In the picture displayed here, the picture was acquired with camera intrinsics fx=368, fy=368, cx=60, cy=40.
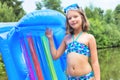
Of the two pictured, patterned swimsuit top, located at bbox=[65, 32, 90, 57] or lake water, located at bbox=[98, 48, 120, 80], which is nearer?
patterned swimsuit top, located at bbox=[65, 32, 90, 57]

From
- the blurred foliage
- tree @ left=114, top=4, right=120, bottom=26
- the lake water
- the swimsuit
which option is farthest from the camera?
tree @ left=114, top=4, right=120, bottom=26

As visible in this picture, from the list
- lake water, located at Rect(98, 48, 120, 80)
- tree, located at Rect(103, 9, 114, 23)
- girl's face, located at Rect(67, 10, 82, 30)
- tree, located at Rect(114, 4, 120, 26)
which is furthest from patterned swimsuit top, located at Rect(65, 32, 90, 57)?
tree, located at Rect(114, 4, 120, 26)

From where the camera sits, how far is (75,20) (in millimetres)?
3455

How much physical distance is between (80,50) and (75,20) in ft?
0.94

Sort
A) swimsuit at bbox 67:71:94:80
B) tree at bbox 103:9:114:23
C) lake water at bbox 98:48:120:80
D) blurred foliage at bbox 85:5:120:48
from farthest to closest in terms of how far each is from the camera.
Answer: tree at bbox 103:9:114:23
blurred foliage at bbox 85:5:120:48
lake water at bbox 98:48:120:80
swimsuit at bbox 67:71:94:80

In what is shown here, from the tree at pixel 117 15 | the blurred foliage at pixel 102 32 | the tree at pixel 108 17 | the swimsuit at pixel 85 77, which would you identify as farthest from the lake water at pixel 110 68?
the tree at pixel 117 15

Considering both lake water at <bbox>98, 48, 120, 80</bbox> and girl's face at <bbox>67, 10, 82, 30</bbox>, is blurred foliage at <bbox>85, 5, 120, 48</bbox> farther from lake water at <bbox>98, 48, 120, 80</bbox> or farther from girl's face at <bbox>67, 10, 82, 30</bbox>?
girl's face at <bbox>67, 10, 82, 30</bbox>

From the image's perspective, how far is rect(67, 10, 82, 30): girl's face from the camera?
346 centimetres

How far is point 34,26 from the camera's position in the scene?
174 inches

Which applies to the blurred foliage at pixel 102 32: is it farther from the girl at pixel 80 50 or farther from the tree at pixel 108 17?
the girl at pixel 80 50

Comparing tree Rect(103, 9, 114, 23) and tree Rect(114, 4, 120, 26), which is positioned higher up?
tree Rect(103, 9, 114, 23)

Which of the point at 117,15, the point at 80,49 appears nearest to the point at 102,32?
the point at 117,15

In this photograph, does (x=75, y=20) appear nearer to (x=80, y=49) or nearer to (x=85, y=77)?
(x=80, y=49)

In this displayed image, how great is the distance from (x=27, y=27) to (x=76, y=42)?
1.07 metres
